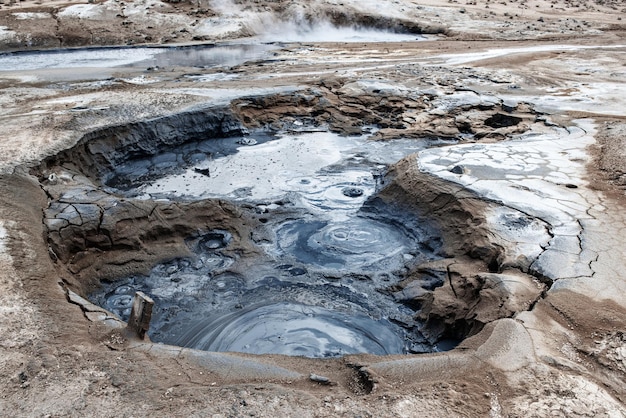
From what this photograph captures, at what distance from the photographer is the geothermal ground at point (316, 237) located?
307 centimetres

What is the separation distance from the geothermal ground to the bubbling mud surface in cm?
3

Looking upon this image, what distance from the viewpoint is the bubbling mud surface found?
4449 mm

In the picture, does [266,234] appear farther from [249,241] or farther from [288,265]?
[288,265]

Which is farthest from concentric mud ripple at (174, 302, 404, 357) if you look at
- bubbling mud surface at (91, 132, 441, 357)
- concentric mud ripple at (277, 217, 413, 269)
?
concentric mud ripple at (277, 217, 413, 269)

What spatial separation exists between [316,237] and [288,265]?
2.03 feet

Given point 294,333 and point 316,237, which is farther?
point 316,237

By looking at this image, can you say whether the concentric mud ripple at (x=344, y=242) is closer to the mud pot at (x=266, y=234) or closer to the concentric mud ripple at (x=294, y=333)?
the mud pot at (x=266, y=234)

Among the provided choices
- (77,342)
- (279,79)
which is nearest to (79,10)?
(279,79)

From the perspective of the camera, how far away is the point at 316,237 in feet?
19.4

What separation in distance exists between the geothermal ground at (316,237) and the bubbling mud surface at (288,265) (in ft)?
0.09

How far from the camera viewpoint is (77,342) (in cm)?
334

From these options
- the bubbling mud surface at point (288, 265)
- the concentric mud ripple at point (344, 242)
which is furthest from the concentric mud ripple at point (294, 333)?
the concentric mud ripple at point (344, 242)

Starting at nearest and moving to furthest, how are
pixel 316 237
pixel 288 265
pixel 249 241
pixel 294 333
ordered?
pixel 294 333
pixel 288 265
pixel 249 241
pixel 316 237

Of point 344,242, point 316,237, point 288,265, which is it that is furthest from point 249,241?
point 344,242
